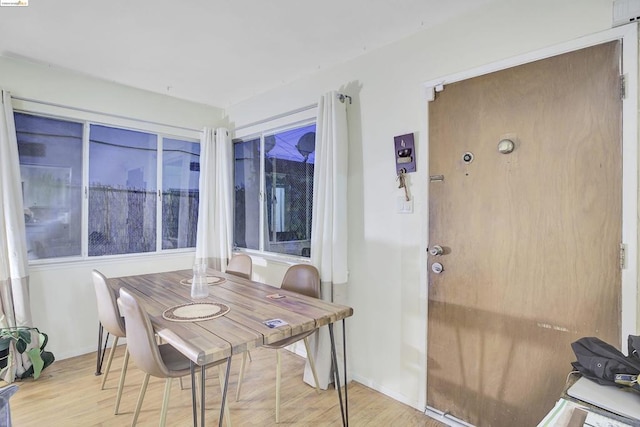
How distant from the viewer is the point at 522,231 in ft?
5.68

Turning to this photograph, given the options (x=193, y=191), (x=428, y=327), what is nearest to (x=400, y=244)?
(x=428, y=327)

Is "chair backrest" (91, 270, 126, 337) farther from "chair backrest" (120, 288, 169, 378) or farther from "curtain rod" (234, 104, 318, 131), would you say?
"curtain rod" (234, 104, 318, 131)

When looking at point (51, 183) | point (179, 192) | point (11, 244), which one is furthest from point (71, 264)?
point (179, 192)

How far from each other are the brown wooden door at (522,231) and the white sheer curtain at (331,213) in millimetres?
678

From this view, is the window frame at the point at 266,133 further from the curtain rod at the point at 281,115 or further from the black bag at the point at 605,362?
the black bag at the point at 605,362

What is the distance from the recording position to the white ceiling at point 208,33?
6.30 feet

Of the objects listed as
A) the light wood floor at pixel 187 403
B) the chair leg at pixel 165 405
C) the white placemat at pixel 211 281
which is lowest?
the light wood floor at pixel 187 403

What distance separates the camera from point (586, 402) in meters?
0.99

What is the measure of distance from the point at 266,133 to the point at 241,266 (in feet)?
4.70

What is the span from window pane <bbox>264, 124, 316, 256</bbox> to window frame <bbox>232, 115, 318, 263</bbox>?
4 centimetres

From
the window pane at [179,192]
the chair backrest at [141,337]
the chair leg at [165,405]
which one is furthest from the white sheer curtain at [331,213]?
the window pane at [179,192]

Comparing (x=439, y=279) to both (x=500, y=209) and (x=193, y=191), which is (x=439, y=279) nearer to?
(x=500, y=209)

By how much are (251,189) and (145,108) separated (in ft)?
4.50

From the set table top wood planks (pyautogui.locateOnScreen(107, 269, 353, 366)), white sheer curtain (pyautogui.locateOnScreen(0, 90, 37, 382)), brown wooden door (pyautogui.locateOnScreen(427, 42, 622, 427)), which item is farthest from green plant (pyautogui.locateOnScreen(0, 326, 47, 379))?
brown wooden door (pyautogui.locateOnScreen(427, 42, 622, 427))
